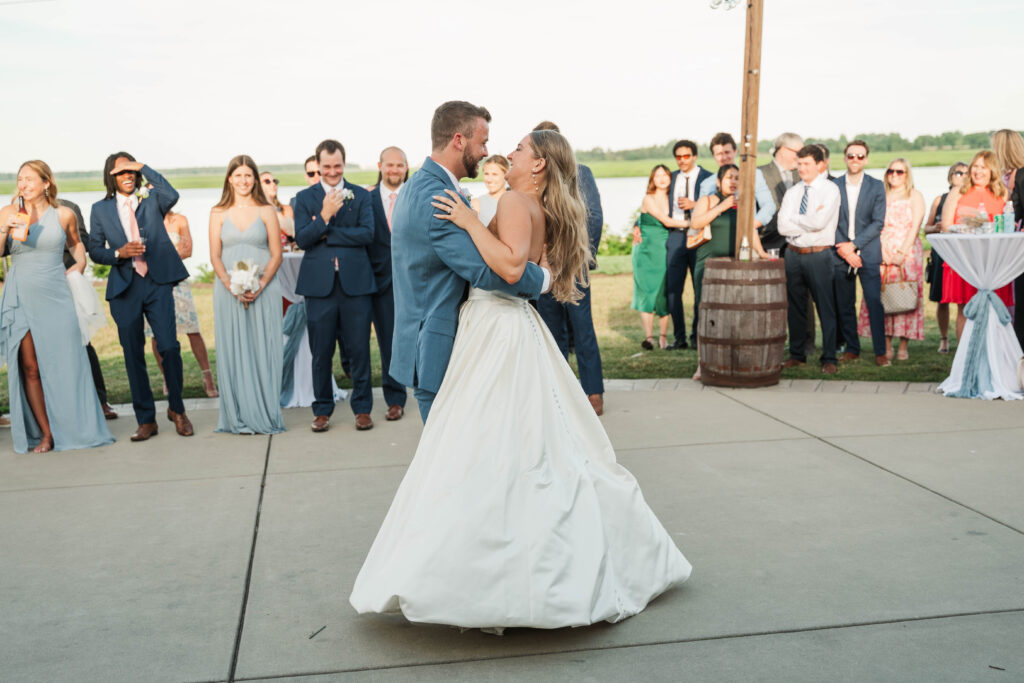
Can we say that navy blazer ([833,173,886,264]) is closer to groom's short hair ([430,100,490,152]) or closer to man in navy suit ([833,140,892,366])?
man in navy suit ([833,140,892,366])

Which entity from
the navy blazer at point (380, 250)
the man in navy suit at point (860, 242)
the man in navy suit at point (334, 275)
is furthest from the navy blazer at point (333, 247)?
the man in navy suit at point (860, 242)

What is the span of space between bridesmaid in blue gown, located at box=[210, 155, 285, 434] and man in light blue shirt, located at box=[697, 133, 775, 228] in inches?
193

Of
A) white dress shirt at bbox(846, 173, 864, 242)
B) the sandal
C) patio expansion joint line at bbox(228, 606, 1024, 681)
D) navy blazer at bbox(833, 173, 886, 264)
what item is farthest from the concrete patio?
white dress shirt at bbox(846, 173, 864, 242)

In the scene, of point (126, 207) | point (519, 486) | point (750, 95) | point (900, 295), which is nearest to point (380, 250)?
point (126, 207)

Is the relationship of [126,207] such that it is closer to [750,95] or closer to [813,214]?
[750,95]

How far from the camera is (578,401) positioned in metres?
3.76

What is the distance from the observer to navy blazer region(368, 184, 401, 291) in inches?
298

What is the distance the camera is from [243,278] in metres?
7.07

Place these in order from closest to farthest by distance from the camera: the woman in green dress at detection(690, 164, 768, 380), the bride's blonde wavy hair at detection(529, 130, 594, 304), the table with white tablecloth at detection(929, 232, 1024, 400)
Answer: the bride's blonde wavy hair at detection(529, 130, 594, 304) < the table with white tablecloth at detection(929, 232, 1024, 400) < the woman in green dress at detection(690, 164, 768, 380)

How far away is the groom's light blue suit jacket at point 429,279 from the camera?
11.5 feet

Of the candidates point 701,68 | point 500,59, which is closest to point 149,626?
point 500,59

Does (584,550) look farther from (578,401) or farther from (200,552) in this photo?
(200,552)

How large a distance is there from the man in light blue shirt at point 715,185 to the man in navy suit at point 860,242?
79 centimetres

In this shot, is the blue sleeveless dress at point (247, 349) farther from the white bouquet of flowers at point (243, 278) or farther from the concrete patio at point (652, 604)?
the concrete patio at point (652, 604)
